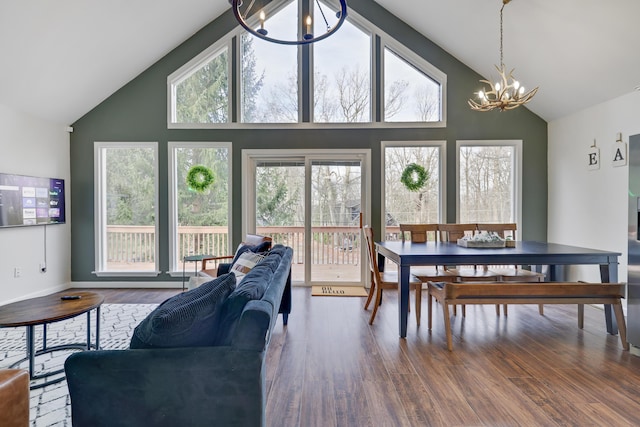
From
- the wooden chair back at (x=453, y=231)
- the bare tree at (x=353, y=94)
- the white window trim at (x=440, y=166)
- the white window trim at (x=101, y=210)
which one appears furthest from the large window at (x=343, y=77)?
the white window trim at (x=101, y=210)

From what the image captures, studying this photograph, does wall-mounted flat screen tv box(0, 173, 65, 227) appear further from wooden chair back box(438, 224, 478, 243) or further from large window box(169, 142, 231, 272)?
wooden chair back box(438, 224, 478, 243)

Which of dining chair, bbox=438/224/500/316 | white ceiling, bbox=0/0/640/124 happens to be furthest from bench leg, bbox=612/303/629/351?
white ceiling, bbox=0/0/640/124

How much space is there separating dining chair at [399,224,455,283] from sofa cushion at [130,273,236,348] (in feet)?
8.05

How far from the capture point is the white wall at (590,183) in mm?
3590

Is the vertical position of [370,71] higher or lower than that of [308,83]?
higher

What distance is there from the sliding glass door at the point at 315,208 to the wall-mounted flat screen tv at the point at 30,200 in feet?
8.64

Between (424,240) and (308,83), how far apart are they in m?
2.90

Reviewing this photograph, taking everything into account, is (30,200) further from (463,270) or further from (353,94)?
(463,270)

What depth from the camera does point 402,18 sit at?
189 inches

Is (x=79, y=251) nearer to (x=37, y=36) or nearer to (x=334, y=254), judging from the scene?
(x=37, y=36)

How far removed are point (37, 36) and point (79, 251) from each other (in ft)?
9.57

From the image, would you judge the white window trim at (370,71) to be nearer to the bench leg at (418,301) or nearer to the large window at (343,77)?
the large window at (343,77)

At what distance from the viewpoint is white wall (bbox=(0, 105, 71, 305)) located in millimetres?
3895

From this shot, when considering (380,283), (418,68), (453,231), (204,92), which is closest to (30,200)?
(204,92)
